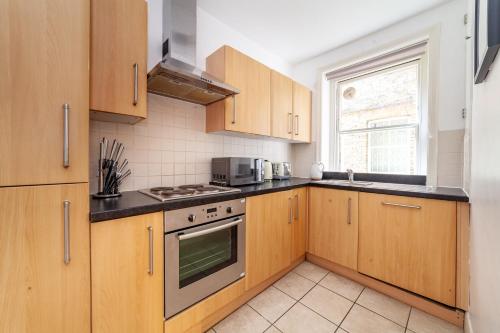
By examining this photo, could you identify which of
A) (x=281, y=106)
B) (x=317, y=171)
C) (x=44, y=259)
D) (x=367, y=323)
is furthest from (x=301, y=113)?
(x=44, y=259)

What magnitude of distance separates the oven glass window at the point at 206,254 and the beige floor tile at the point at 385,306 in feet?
3.82

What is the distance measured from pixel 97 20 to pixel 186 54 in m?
0.61

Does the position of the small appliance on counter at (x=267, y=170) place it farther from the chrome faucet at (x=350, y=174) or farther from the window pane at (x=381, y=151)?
the window pane at (x=381, y=151)

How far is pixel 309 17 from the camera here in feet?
6.53

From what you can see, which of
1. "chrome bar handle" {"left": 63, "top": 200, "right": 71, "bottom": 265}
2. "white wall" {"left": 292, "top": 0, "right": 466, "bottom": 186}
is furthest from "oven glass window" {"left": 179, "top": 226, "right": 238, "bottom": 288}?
"white wall" {"left": 292, "top": 0, "right": 466, "bottom": 186}

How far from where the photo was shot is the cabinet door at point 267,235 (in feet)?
5.19

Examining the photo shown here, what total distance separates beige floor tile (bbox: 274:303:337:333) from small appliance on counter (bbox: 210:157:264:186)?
1.11m

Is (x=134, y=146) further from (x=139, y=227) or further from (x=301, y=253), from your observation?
(x=301, y=253)

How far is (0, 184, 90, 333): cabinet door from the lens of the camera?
73 cm

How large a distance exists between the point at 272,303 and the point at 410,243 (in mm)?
1208

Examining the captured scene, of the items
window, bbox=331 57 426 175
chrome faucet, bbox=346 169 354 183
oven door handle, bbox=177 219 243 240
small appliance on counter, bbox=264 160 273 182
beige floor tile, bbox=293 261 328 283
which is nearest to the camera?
oven door handle, bbox=177 219 243 240

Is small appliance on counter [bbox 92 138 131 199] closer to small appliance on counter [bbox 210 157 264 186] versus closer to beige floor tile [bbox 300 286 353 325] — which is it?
small appliance on counter [bbox 210 157 264 186]

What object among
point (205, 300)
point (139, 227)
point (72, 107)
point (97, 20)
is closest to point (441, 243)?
point (205, 300)

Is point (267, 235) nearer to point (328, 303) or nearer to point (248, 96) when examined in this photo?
point (328, 303)
